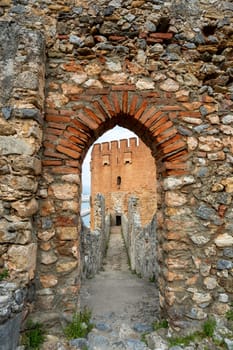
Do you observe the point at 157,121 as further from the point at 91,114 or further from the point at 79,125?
the point at 79,125

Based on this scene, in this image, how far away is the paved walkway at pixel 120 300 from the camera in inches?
112

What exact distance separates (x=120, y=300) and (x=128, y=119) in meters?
2.87

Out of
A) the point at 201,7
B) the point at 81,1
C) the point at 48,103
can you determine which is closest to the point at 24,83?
the point at 48,103

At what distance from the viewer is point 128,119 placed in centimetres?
273

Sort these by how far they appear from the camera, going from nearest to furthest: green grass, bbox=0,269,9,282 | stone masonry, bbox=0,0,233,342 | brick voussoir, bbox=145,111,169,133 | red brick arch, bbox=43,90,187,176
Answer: green grass, bbox=0,269,9,282
stone masonry, bbox=0,0,233,342
red brick arch, bbox=43,90,187,176
brick voussoir, bbox=145,111,169,133

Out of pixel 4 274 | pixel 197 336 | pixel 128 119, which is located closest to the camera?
pixel 4 274

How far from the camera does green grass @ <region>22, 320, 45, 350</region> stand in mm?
2051

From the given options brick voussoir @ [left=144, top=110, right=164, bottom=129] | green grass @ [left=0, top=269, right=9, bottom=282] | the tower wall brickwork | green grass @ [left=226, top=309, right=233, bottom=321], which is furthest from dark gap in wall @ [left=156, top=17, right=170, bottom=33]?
the tower wall brickwork

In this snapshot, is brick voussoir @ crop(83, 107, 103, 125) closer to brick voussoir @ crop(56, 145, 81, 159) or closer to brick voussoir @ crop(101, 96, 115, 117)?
brick voussoir @ crop(101, 96, 115, 117)

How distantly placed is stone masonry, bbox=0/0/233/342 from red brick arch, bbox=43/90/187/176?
0.01 meters

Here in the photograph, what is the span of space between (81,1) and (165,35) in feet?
3.54

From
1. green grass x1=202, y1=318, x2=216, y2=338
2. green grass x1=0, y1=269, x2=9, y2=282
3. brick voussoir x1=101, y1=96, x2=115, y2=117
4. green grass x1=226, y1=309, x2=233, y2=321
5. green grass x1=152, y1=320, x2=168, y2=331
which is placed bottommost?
green grass x1=152, y1=320, x2=168, y2=331

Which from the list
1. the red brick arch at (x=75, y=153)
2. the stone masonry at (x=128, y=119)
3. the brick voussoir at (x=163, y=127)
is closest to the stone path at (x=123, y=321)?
the stone masonry at (x=128, y=119)

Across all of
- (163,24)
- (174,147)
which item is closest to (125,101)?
(174,147)
